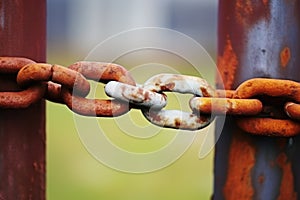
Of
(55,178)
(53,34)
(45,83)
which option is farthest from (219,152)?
(53,34)

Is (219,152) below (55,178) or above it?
above

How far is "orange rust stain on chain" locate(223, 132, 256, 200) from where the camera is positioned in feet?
2.44

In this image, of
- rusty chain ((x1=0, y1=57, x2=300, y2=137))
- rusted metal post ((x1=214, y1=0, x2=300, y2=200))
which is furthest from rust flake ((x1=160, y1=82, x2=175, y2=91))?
rusted metal post ((x1=214, y1=0, x2=300, y2=200))

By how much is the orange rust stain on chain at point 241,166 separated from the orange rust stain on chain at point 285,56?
0.10 meters

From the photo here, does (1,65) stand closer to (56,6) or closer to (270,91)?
(270,91)

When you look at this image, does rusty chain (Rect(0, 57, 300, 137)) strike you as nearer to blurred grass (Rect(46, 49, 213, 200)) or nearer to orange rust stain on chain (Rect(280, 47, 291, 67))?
orange rust stain on chain (Rect(280, 47, 291, 67))

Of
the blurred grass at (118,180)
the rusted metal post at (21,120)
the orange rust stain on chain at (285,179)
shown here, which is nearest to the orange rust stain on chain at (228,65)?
the orange rust stain on chain at (285,179)

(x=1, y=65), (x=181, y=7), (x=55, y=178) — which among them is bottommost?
(x=55, y=178)

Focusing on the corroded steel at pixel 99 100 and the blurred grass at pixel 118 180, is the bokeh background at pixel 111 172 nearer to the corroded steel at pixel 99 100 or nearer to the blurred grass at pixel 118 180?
the blurred grass at pixel 118 180

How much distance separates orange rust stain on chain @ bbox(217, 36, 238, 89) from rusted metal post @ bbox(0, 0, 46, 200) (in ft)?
0.72

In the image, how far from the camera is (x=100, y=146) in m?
0.79

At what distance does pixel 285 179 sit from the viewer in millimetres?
749

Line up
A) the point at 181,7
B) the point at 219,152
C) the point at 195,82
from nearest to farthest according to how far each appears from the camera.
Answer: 1. the point at 195,82
2. the point at 219,152
3. the point at 181,7

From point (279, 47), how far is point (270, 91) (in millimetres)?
72
